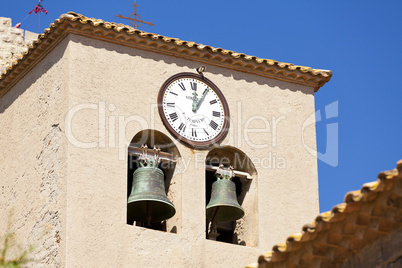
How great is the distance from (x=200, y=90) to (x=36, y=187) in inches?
92.7

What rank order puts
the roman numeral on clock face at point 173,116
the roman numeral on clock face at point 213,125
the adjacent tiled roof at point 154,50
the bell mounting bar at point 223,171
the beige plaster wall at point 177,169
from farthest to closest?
the roman numeral on clock face at point 213,125, the bell mounting bar at point 223,171, the roman numeral on clock face at point 173,116, the adjacent tiled roof at point 154,50, the beige plaster wall at point 177,169

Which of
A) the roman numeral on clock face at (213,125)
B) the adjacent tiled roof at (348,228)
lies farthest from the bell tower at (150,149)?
the adjacent tiled roof at (348,228)

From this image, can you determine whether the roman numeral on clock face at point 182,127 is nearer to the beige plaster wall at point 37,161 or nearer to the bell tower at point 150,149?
the bell tower at point 150,149

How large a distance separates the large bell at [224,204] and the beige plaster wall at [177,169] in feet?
0.61

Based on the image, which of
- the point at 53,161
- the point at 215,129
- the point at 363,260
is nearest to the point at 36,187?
the point at 53,161

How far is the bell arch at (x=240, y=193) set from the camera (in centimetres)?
1391

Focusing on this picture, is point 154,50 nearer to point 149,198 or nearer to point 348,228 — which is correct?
point 149,198

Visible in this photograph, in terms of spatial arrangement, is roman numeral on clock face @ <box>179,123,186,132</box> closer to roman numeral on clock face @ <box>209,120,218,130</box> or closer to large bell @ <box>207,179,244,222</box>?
roman numeral on clock face @ <box>209,120,218,130</box>

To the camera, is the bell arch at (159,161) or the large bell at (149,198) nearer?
the large bell at (149,198)

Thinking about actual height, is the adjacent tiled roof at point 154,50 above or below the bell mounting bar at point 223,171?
above

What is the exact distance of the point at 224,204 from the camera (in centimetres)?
1344

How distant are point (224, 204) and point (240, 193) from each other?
0.86 metres

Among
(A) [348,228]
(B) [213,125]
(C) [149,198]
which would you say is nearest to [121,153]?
(C) [149,198]

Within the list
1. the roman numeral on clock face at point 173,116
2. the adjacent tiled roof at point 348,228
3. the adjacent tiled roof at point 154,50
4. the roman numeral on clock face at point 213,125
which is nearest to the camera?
the adjacent tiled roof at point 348,228
